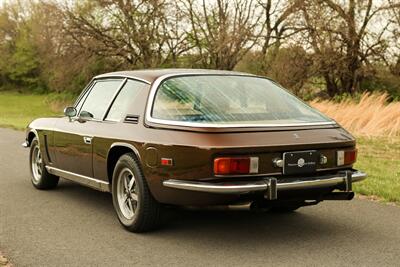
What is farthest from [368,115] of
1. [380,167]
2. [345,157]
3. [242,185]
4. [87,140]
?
[242,185]

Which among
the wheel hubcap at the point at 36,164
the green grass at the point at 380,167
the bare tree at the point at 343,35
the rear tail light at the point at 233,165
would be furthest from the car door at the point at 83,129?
the bare tree at the point at 343,35

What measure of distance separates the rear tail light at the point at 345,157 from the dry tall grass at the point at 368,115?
9127mm

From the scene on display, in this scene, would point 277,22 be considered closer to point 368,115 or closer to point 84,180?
point 368,115

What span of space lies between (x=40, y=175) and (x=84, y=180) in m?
1.67

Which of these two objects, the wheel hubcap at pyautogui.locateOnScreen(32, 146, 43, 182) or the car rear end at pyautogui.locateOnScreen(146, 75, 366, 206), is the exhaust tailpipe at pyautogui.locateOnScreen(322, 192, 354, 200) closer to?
the car rear end at pyautogui.locateOnScreen(146, 75, 366, 206)

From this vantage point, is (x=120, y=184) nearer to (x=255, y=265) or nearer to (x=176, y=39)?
(x=255, y=265)

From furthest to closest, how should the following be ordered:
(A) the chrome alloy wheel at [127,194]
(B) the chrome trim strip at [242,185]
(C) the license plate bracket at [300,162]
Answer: (A) the chrome alloy wheel at [127,194] < (C) the license plate bracket at [300,162] < (B) the chrome trim strip at [242,185]

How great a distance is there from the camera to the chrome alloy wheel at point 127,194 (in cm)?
536

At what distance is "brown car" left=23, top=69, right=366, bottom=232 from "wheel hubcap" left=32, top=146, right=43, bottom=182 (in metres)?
1.46

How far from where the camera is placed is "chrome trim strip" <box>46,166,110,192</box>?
5796 millimetres

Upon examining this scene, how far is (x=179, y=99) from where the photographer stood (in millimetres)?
5305

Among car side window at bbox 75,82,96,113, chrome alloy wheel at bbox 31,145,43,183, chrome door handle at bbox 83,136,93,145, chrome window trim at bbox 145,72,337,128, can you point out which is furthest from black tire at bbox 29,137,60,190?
chrome window trim at bbox 145,72,337,128

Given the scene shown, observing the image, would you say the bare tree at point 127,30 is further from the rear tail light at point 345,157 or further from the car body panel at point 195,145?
the rear tail light at point 345,157

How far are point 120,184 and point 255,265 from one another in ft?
5.79
